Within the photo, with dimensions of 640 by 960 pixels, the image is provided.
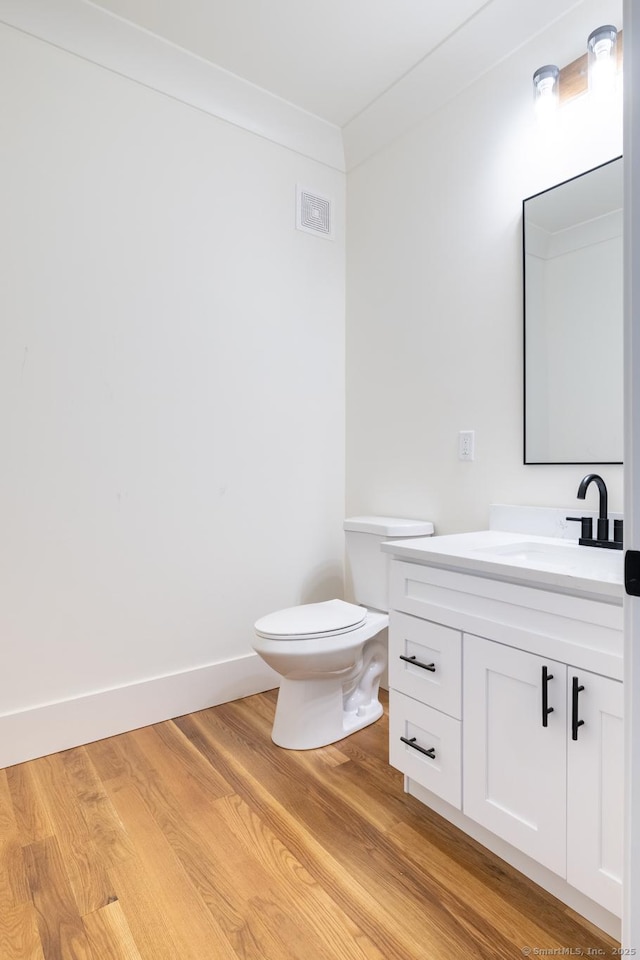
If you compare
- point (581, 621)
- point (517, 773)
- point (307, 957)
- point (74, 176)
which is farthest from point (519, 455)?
point (74, 176)

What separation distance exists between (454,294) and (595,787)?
1.73m

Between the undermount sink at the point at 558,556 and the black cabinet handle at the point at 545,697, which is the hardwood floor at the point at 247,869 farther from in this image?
the undermount sink at the point at 558,556

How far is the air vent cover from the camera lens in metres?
2.57

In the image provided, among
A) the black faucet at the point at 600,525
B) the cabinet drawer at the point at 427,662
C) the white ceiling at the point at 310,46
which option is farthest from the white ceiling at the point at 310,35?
the cabinet drawer at the point at 427,662

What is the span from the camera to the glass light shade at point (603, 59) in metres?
1.58

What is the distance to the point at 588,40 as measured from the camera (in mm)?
1637

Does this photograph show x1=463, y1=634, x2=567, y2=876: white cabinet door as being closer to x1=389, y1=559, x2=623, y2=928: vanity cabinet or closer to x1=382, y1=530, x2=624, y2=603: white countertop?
x1=389, y1=559, x2=623, y2=928: vanity cabinet

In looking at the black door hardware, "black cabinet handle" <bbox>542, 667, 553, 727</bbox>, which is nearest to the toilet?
"black cabinet handle" <bbox>542, 667, 553, 727</bbox>

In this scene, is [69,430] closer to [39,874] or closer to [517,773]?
[39,874]

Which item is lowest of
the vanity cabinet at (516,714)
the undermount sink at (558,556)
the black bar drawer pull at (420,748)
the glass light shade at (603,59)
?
the black bar drawer pull at (420,748)

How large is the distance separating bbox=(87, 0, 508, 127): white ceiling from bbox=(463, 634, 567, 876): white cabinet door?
2.11 metres

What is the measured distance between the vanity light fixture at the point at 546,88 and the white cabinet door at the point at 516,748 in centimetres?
169

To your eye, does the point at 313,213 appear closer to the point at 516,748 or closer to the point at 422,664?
the point at 422,664

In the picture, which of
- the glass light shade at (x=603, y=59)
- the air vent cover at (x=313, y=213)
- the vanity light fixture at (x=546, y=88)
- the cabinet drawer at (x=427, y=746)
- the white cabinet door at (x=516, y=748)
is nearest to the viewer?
the white cabinet door at (x=516, y=748)
